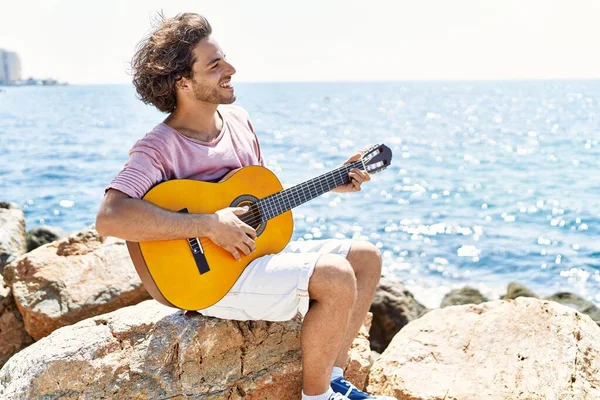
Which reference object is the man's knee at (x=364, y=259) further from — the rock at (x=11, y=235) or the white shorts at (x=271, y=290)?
the rock at (x=11, y=235)

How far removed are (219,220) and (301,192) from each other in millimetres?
606

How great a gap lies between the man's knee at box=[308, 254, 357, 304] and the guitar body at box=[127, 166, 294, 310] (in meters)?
0.42

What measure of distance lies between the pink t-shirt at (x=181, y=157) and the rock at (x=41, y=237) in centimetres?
683

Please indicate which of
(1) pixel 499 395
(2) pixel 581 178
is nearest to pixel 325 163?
(2) pixel 581 178

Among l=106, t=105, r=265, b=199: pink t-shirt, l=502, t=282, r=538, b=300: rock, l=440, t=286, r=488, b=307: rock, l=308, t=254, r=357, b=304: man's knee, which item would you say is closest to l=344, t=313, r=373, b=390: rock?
l=308, t=254, r=357, b=304: man's knee

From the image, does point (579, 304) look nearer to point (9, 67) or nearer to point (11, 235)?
point (11, 235)

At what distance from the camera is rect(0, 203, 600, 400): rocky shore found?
3715 millimetres

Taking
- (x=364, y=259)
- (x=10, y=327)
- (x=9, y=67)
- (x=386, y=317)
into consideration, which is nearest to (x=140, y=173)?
(x=364, y=259)

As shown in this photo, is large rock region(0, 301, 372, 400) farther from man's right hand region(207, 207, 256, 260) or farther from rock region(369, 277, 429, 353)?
rock region(369, 277, 429, 353)

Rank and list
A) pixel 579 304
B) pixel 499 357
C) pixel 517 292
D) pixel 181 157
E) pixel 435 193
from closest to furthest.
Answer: pixel 181 157, pixel 499 357, pixel 517 292, pixel 579 304, pixel 435 193

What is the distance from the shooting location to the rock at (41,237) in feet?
32.9

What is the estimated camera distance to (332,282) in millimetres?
3395

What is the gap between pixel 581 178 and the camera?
69.2 feet

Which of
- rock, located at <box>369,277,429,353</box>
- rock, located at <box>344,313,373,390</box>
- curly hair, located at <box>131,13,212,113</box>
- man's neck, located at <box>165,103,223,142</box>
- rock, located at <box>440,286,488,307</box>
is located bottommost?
rock, located at <box>440,286,488,307</box>
